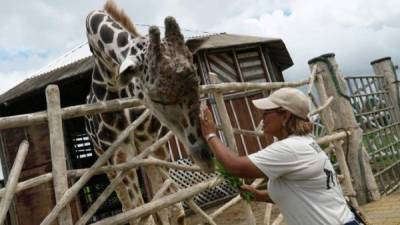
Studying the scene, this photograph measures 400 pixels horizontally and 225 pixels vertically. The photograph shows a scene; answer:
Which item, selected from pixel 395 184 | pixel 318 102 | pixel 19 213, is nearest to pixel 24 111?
pixel 19 213

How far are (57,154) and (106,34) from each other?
80.5 inches

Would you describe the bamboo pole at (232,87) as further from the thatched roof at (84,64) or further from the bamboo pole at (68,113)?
the thatched roof at (84,64)

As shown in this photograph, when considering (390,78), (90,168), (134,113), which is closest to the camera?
(90,168)

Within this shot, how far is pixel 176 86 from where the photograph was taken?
9.37ft

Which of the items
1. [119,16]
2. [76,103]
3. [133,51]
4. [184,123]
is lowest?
[184,123]

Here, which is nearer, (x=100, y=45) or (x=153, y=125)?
(x=100, y=45)

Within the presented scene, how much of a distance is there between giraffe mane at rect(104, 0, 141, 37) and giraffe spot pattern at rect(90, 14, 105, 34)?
118 mm

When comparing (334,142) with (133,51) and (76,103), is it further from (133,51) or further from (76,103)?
(76,103)

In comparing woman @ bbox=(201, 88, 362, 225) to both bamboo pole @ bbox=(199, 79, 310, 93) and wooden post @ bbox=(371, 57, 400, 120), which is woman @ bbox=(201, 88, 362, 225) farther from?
wooden post @ bbox=(371, 57, 400, 120)

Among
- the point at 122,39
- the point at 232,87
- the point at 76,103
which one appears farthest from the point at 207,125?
the point at 76,103

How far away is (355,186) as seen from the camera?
6734mm

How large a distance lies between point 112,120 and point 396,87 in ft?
20.7

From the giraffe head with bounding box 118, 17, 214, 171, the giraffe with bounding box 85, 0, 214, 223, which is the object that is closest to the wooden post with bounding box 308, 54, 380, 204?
the giraffe with bounding box 85, 0, 214, 223

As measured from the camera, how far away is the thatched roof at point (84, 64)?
29.5 feet
